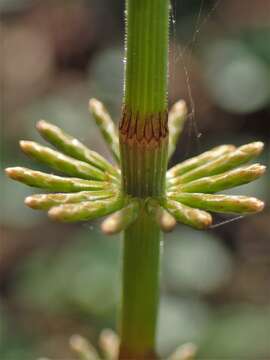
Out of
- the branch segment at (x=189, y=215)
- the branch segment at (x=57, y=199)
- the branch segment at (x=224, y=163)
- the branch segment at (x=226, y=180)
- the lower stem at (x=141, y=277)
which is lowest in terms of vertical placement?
the lower stem at (x=141, y=277)

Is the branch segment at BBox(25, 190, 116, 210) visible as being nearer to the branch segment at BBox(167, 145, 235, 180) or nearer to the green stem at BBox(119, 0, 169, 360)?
the green stem at BBox(119, 0, 169, 360)

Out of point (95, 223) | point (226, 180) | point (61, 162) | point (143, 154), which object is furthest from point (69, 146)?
point (95, 223)

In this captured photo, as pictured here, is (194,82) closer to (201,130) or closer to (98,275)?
(201,130)

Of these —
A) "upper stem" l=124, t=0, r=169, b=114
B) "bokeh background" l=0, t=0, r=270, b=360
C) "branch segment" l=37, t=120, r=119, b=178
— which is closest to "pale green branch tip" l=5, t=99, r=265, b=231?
"branch segment" l=37, t=120, r=119, b=178

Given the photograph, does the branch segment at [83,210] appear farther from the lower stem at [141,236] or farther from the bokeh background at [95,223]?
the bokeh background at [95,223]

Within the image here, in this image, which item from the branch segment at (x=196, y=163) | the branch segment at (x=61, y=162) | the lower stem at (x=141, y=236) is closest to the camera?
the lower stem at (x=141, y=236)

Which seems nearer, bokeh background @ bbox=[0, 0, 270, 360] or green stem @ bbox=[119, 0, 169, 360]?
green stem @ bbox=[119, 0, 169, 360]

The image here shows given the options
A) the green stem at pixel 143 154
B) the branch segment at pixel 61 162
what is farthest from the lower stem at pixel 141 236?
the branch segment at pixel 61 162
